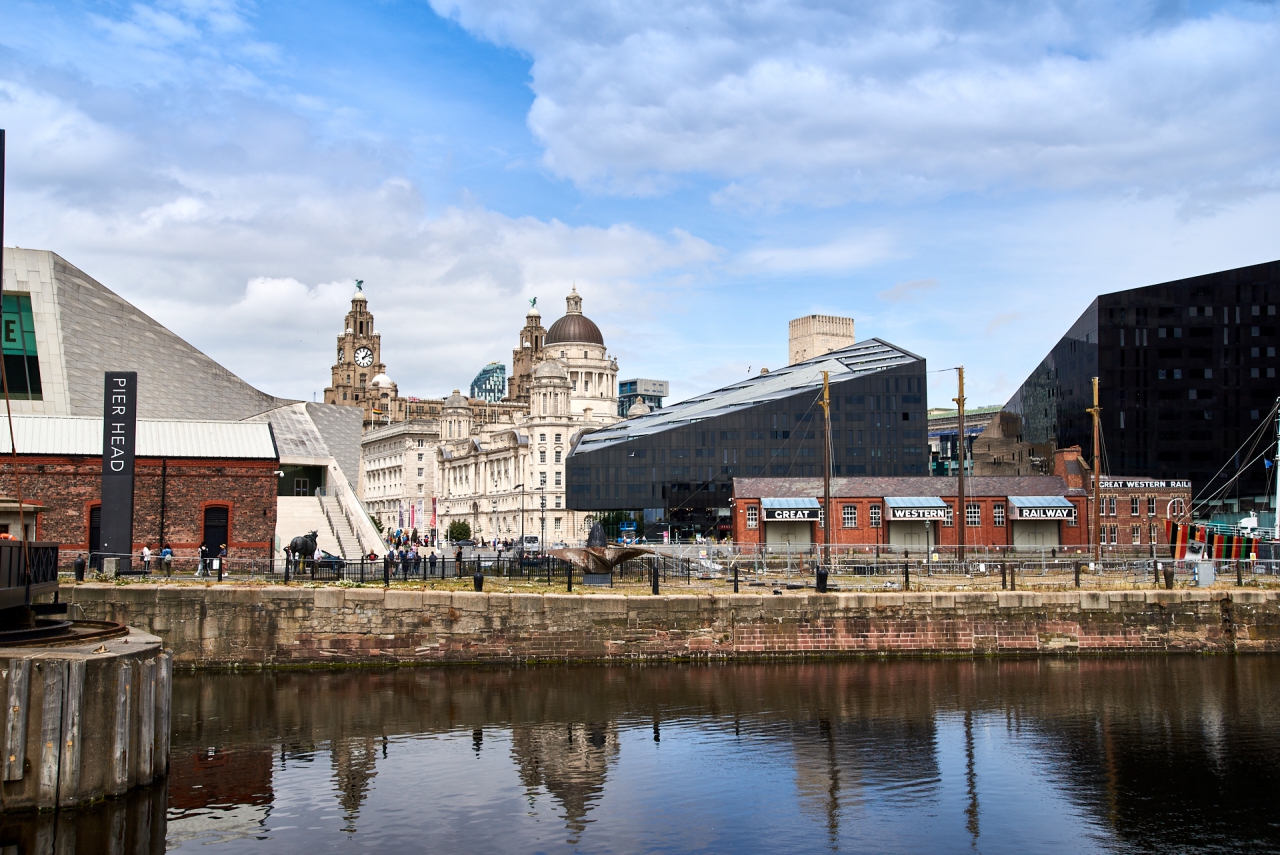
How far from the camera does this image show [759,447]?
307ft

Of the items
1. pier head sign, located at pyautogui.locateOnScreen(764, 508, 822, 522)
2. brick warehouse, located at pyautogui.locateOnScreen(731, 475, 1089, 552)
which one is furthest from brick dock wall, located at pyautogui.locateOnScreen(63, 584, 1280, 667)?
pier head sign, located at pyautogui.locateOnScreen(764, 508, 822, 522)

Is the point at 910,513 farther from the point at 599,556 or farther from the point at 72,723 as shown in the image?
the point at 72,723

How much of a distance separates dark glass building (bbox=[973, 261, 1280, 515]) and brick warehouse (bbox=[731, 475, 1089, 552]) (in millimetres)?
19440

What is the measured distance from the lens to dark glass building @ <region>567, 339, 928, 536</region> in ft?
307

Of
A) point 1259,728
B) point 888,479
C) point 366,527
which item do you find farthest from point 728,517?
point 1259,728

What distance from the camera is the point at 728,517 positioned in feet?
321

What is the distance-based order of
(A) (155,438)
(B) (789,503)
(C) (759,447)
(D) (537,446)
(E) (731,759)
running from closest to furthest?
(E) (731,759)
(A) (155,438)
(B) (789,503)
(C) (759,447)
(D) (537,446)

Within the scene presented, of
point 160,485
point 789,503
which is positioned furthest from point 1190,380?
point 160,485

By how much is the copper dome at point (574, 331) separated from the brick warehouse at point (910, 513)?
105859 millimetres

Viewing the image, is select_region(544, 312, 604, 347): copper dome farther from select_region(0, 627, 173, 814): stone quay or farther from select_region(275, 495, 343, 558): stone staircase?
select_region(0, 627, 173, 814): stone quay

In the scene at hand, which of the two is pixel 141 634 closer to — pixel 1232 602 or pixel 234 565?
pixel 234 565

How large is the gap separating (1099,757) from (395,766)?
53.9ft

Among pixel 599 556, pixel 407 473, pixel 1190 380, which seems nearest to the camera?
pixel 599 556

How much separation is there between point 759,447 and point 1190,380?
33590 mm
